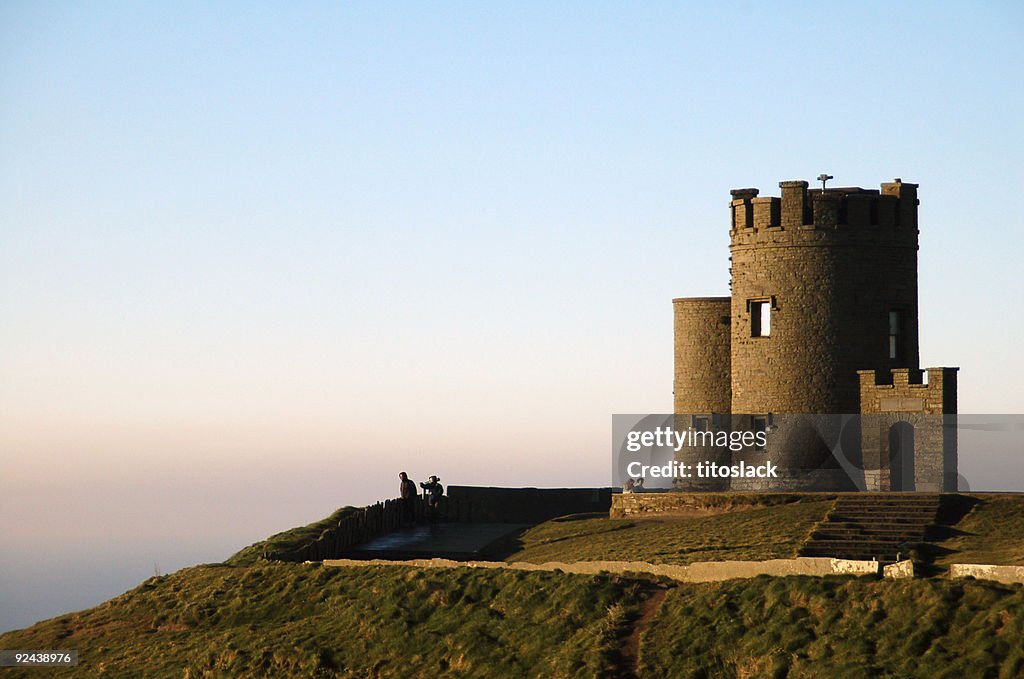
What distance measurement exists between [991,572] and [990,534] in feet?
31.5

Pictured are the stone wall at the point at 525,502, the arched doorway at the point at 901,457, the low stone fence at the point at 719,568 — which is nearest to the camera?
the low stone fence at the point at 719,568

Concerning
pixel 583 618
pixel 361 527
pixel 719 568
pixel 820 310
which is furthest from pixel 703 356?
pixel 583 618

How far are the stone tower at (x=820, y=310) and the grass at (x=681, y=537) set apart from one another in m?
4.94

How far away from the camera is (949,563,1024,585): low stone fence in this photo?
2788cm

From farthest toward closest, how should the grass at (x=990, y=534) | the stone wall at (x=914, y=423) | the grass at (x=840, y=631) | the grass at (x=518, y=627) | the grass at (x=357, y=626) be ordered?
the stone wall at (x=914, y=423), the grass at (x=990, y=534), the grass at (x=357, y=626), the grass at (x=518, y=627), the grass at (x=840, y=631)

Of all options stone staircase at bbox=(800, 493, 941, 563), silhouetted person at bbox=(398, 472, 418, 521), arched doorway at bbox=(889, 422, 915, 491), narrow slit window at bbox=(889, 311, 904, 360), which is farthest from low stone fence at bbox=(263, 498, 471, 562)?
narrow slit window at bbox=(889, 311, 904, 360)

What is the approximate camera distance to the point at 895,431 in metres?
45.9

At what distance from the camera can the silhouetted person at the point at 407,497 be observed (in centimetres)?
5047

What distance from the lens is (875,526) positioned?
38.8 metres

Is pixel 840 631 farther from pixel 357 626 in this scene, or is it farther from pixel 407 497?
pixel 407 497

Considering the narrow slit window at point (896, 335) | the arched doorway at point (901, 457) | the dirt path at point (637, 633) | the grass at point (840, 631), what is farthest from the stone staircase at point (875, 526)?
the narrow slit window at point (896, 335)

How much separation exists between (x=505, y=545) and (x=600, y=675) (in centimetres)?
1669

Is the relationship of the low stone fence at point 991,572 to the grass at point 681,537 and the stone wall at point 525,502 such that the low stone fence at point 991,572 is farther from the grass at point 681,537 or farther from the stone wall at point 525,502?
the stone wall at point 525,502

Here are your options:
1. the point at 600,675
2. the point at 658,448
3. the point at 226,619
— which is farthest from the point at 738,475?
the point at 600,675
